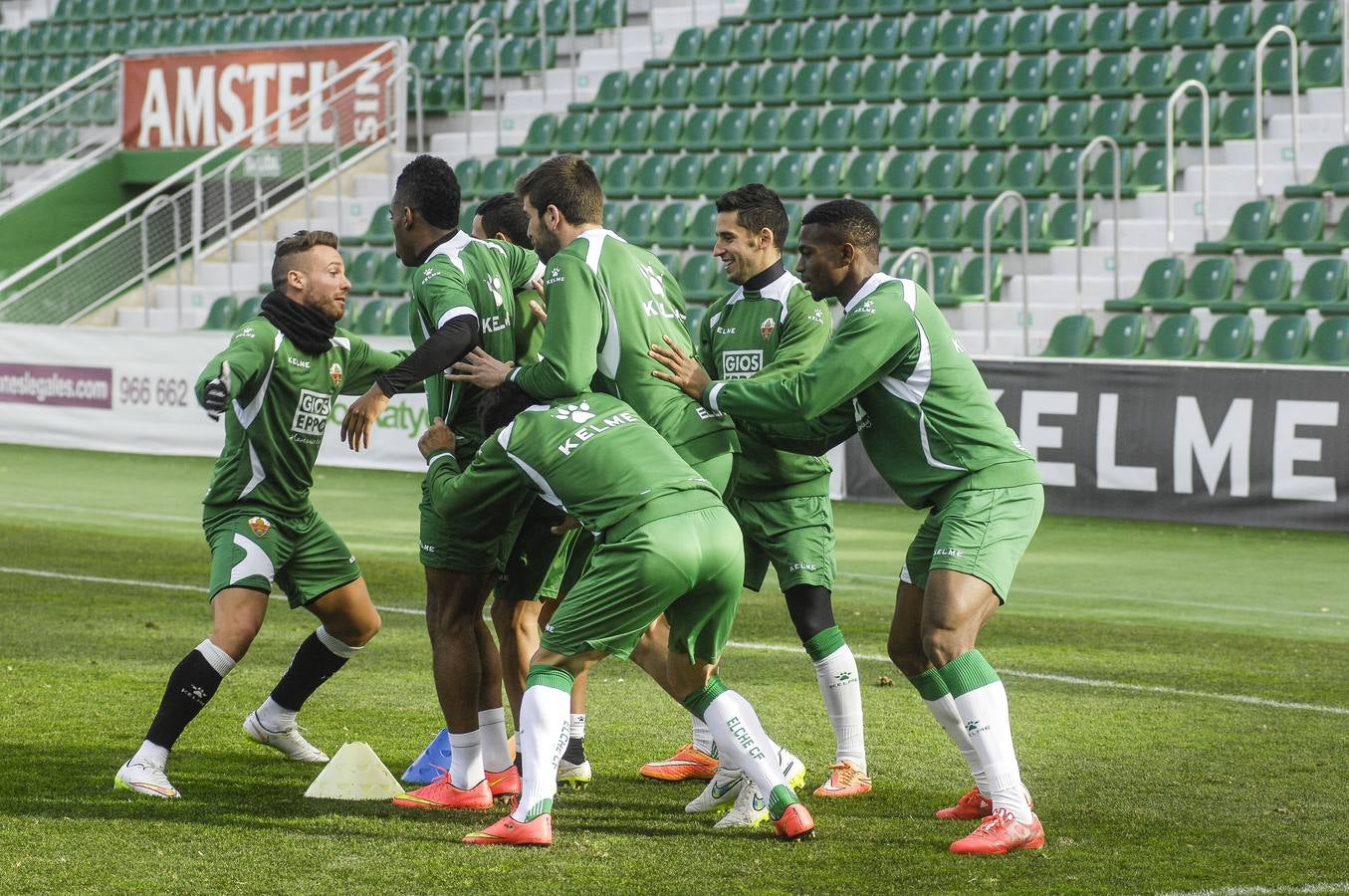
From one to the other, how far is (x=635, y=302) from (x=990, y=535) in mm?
1292

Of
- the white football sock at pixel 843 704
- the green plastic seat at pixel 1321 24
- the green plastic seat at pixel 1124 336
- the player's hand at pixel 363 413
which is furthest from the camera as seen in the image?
the green plastic seat at pixel 1321 24

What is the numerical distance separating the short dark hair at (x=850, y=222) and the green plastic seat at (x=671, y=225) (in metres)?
14.7

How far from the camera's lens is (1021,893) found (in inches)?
195

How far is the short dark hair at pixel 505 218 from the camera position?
6820 mm

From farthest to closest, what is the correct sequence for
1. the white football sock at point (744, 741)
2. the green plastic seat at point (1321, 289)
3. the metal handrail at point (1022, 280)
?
the metal handrail at point (1022, 280) < the green plastic seat at point (1321, 289) < the white football sock at point (744, 741)

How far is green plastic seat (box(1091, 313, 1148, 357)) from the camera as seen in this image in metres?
16.0

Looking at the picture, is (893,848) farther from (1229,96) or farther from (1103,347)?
(1229,96)

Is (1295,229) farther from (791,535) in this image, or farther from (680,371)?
(680,371)

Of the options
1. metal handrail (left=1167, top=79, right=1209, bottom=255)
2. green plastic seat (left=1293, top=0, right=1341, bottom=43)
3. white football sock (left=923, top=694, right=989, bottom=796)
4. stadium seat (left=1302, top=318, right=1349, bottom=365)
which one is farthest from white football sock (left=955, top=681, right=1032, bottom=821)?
green plastic seat (left=1293, top=0, right=1341, bottom=43)

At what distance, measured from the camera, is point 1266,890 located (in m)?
4.95

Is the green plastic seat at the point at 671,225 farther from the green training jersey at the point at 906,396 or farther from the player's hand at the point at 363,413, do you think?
the green training jersey at the point at 906,396

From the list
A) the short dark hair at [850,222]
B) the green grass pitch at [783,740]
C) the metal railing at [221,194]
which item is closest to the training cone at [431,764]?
the green grass pitch at [783,740]

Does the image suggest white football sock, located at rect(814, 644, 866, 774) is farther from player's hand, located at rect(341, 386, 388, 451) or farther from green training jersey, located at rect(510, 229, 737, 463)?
player's hand, located at rect(341, 386, 388, 451)

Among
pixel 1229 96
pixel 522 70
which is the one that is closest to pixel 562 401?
pixel 1229 96
